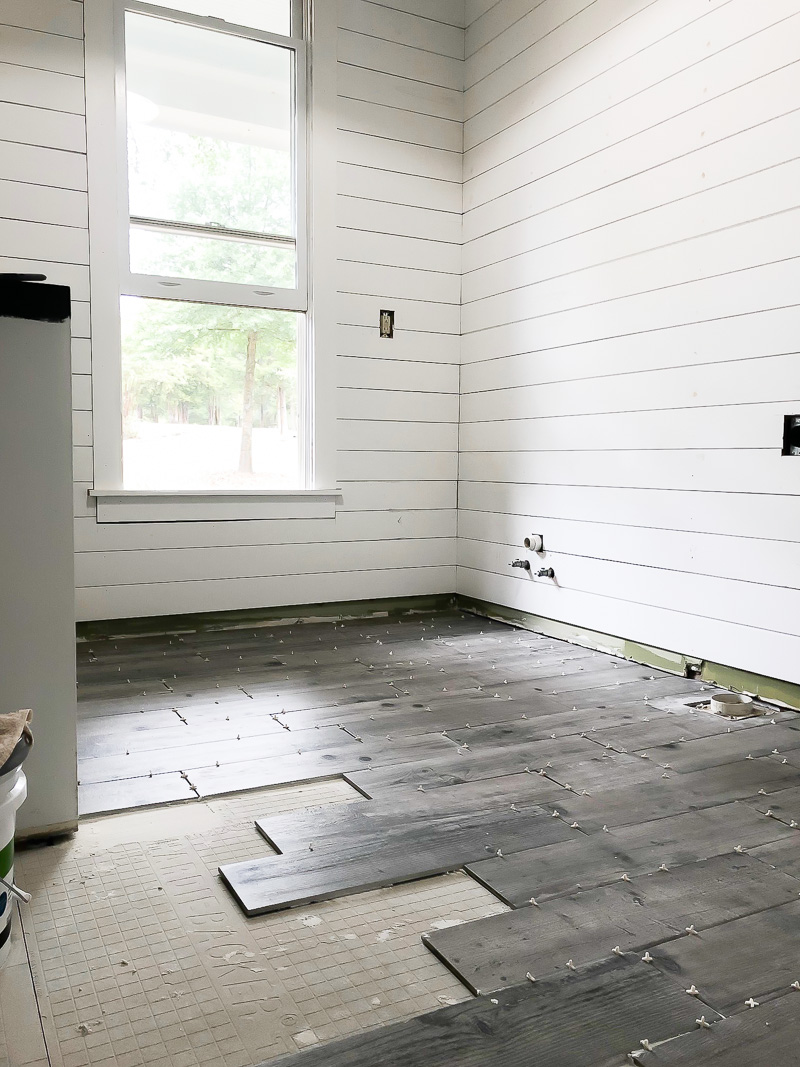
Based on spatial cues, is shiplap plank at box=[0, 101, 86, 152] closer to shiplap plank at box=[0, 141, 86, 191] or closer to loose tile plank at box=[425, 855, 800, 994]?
shiplap plank at box=[0, 141, 86, 191]

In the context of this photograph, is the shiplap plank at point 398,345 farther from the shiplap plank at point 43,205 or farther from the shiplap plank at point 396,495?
the shiplap plank at point 43,205

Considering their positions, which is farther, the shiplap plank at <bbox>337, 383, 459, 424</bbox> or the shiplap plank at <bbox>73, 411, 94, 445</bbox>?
the shiplap plank at <bbox>337, 383, 459, 424</bbox>

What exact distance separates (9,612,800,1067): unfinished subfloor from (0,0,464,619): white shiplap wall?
3.70 feet

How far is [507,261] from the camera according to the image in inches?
164

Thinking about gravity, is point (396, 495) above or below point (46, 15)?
below

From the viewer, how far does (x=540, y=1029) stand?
1203 millimetres

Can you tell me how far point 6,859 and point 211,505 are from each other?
267cm

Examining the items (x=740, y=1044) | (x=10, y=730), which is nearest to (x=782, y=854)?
(x=740, y=1044)

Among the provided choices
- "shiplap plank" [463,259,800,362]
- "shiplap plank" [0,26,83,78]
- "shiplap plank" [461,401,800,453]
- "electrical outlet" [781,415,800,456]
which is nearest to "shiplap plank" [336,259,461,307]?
"shiplap plank" [463,259,800,362]

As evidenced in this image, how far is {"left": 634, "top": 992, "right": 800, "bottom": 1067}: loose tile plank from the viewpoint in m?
1.14

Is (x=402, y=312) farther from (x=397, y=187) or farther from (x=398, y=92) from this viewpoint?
(x=398, y=92)

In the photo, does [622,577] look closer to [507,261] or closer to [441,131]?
[507,261]

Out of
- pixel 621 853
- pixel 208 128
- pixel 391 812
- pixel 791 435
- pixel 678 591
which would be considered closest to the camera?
pixel 621 853

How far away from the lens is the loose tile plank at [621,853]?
5.32 ft
